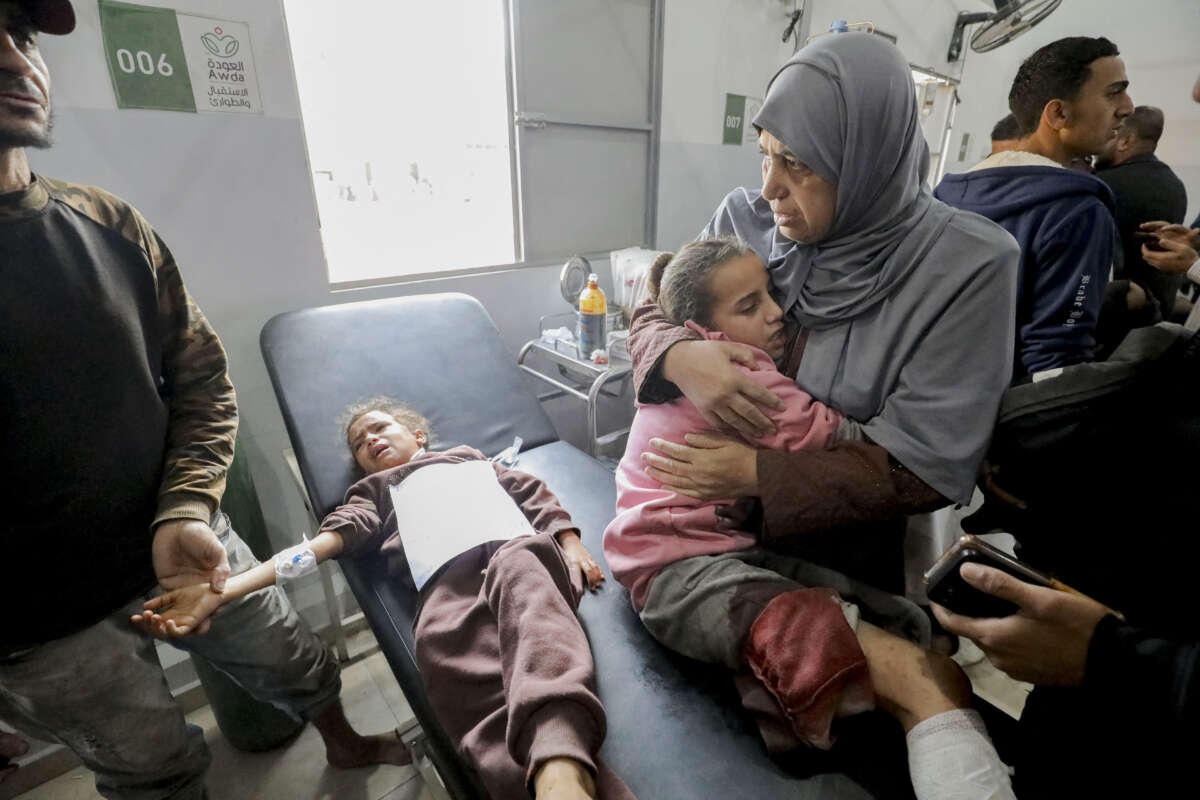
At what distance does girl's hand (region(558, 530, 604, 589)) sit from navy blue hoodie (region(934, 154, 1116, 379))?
118cm

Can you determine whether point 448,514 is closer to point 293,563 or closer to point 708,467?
point 293,563

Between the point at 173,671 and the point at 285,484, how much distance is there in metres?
0.64

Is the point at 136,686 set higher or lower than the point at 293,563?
lower

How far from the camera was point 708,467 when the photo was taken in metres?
0.95

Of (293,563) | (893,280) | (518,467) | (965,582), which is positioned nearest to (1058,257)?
(893,280)

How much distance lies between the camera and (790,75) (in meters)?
0.96

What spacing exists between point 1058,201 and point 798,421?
38.6 inches

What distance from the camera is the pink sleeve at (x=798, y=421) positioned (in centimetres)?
97

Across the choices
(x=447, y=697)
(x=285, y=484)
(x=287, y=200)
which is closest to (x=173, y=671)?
(x=285, y=484)

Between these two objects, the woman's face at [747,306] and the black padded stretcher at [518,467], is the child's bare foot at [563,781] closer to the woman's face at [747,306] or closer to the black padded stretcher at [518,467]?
the black padded stretcher at [518,467]

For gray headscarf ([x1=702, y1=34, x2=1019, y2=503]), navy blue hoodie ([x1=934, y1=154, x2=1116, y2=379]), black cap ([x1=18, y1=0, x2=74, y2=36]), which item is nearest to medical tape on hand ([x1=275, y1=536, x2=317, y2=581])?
black cap ([x1=18, y1=0, x2=74, y2=36])

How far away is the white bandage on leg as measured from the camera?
69 cm

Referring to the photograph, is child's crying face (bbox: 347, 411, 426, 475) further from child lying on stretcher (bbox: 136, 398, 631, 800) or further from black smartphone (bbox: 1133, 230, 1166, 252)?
black smartphone (bbox: 1133, 230, 1166, 252)

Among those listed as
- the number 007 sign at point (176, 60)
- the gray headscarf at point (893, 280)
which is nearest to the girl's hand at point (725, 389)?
the gray headscarf at point (893, 280)
